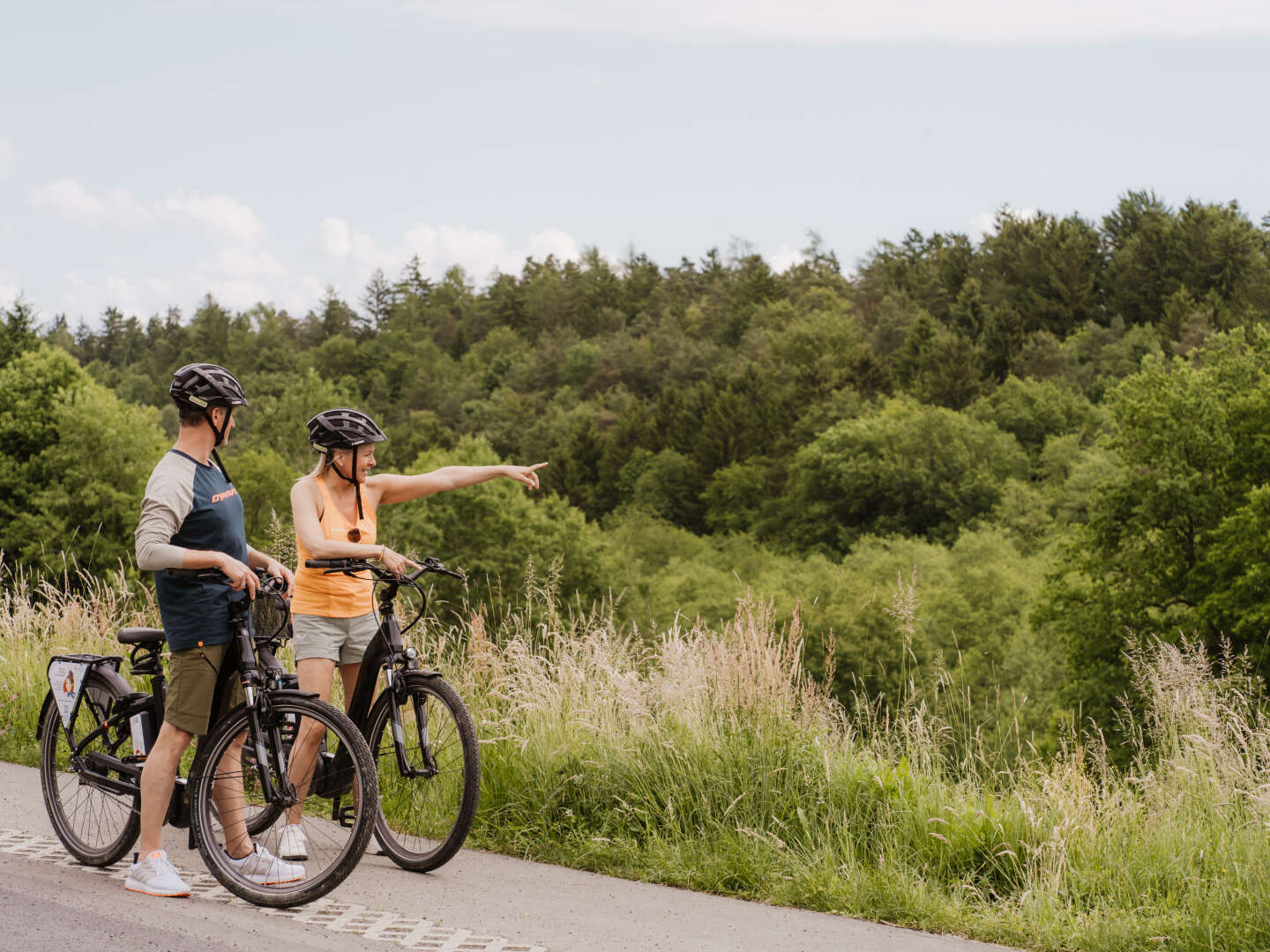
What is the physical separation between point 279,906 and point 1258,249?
95507 millimetres

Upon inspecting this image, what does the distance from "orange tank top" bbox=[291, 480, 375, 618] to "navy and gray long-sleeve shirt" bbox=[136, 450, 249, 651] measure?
0.36 meters

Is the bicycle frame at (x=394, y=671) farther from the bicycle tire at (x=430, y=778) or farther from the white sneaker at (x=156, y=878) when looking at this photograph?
the white sneaker at (x=156, y=878)

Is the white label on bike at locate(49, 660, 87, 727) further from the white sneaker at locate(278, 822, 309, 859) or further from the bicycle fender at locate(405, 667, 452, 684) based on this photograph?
the bicycle fender at locate(405, 667, 452, 684)

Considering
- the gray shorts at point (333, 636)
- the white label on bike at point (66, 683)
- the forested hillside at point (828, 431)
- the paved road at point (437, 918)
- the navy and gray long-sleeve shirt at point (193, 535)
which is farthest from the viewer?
the forested hillside at point (828, 431)

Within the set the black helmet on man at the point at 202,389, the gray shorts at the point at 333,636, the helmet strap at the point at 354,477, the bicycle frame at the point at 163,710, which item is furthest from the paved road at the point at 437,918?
the black helmet on man at the point at 202,389

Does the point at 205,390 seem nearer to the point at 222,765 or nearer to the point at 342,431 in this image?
the point at 342,431

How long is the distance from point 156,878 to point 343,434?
5.94 ft

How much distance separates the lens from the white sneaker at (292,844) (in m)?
4.80

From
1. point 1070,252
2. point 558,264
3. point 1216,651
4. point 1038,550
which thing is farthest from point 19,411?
point 558,264

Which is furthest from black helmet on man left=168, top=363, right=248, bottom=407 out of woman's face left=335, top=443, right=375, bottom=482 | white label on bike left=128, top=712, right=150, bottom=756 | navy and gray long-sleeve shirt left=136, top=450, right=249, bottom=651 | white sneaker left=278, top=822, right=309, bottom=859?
white sneaker left=278, top=822, right=309, bottom=859

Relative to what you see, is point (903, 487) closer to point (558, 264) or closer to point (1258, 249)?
point (1258, 249)

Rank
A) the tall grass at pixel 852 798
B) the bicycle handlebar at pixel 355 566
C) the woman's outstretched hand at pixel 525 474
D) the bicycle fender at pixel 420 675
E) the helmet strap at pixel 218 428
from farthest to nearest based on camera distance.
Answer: the woman's outstretched hand at pixel 525 474, the bicycle fender at pixel 420 675, the bicycle handlebar at pixel 355 566, the helmet strap at pixel 218 428, the tall grass at pixel 852 798

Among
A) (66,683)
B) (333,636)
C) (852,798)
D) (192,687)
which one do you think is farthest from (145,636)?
(852,798)

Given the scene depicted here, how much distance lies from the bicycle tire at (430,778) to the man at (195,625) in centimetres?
54
